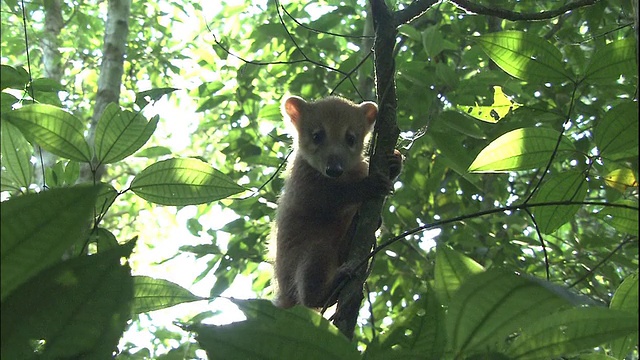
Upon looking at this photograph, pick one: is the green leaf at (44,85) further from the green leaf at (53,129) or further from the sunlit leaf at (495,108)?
the sunlit leaf at (495,108)

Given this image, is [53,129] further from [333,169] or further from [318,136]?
[318,136]

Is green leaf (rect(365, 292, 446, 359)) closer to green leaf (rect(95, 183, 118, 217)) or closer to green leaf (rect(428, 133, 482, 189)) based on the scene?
green leaf (rect(95, 183, 118, 217))

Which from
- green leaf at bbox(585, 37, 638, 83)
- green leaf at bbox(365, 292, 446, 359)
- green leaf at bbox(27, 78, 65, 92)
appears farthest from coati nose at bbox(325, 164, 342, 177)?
green leaf at bbox(365, 292, 446, 359)

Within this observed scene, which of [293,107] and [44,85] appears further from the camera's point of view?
[293,107]

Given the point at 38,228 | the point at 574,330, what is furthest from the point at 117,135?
the point at 574,330

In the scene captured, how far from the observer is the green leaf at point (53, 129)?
74.2 inches

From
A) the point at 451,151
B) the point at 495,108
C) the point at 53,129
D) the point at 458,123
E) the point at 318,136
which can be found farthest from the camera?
the point at 318,136

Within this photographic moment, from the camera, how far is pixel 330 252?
4.60m

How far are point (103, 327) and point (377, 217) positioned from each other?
1.76m

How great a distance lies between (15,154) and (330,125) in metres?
4.17

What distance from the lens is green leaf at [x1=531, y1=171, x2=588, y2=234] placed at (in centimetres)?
235

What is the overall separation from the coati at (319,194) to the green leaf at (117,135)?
4.62 ft

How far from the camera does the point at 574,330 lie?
1.27 meters

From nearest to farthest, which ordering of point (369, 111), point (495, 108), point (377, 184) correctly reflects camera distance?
point (377, 184), point (495, 108), point (369, 111)
